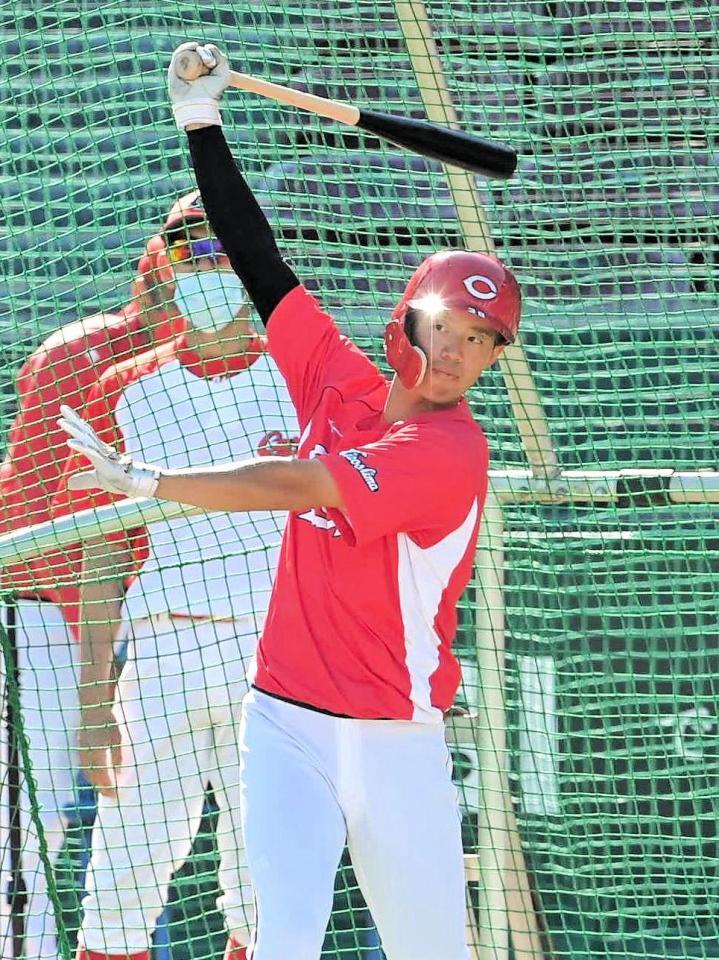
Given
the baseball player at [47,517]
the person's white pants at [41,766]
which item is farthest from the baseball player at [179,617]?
the person's white pants at [41,766]

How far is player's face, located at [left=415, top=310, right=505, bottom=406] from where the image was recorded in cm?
284

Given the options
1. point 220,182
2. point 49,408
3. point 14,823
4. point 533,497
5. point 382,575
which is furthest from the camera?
point 14,823

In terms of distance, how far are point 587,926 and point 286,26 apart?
2613mm

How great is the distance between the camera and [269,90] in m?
3.07

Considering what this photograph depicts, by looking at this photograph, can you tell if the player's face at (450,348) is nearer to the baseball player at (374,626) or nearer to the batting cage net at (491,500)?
the baseball player at (374,626)

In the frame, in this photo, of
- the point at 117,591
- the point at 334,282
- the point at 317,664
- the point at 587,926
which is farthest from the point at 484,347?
the point at 587,926

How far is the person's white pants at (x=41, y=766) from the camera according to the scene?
4.06m

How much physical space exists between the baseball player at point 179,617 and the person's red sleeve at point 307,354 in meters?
0.69

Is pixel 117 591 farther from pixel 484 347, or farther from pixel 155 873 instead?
pixel 484 347

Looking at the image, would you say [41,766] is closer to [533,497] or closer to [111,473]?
[533,497]

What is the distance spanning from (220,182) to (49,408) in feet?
3.88

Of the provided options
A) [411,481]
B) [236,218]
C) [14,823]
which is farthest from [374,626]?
[14,823]

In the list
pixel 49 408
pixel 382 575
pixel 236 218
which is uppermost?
pixel 49 408

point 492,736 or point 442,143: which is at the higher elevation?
point 442,143
